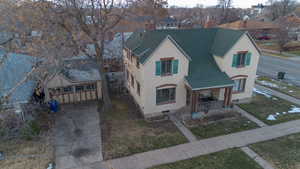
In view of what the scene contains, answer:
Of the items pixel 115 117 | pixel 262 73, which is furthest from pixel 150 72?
pixel 262 73

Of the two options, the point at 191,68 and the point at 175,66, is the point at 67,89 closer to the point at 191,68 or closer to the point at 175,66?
the point at 175,66

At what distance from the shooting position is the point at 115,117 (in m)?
18.0

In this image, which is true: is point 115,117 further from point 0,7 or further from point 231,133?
point 0,7

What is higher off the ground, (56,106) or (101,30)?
(101,30)

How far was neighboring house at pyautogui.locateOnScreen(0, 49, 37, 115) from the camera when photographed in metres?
13.7

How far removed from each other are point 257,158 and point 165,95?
847cm

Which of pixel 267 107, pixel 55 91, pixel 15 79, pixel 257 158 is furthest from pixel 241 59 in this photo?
pixel 15 79

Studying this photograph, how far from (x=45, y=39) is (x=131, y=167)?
10.3 metres

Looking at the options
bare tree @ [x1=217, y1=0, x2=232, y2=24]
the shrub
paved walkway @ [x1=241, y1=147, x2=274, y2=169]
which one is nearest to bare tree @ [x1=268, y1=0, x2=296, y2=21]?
bare tree @ [x1=217, y1=0, x2=232, y2=24]

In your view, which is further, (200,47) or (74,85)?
(74,85)

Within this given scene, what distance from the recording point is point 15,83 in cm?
1521

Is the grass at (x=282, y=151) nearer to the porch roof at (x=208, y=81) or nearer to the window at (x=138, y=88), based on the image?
the porch roof at (x=208, y=81)

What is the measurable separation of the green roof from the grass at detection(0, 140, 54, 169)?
31.4ft

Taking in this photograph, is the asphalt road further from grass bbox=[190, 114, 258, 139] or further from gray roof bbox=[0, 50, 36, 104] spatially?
gray roof bbox=[0, 50, 36, 104]
